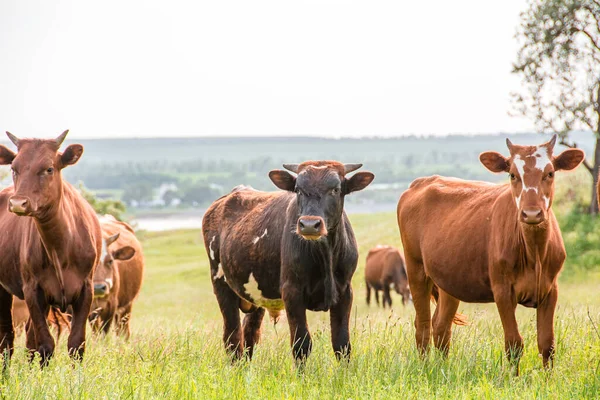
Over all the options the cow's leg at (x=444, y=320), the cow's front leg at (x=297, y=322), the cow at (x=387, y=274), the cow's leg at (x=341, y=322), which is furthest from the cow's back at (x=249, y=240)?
the cow at (x=387, y=274)

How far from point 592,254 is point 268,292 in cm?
2071

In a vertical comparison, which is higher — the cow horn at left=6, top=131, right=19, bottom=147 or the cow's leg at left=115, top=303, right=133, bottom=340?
the cow horn at left=6, top=131, right=19, bottom=147

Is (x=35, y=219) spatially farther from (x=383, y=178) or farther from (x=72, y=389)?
(x=383, y=178)

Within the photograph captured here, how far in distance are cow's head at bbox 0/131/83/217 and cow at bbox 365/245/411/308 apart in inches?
880

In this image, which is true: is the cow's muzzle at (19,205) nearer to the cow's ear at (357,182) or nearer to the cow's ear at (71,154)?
the cow's ear at (71,154)

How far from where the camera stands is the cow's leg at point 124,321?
1295 centimetres

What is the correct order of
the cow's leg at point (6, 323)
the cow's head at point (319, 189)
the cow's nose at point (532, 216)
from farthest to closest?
the cow's leg at point (6, 323)
the cow's head at point (319, 189)
the cow's nose at point (532, 216)

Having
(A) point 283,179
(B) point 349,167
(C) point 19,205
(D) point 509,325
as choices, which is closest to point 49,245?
(C) point 19,205

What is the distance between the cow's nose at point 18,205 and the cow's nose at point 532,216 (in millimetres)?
4558

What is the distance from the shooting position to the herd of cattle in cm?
769

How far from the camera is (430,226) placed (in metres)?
9.45

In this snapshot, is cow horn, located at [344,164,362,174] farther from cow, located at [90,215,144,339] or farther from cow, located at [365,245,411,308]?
cow, located at [365,245,411,308]

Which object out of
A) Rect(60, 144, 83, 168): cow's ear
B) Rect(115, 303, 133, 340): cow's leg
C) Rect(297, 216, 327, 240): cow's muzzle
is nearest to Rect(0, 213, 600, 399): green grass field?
Rect(297, 216, 327, 240): cow's muzzle

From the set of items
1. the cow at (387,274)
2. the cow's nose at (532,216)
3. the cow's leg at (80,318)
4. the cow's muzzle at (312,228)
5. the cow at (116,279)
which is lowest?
the cow at (387,274)
